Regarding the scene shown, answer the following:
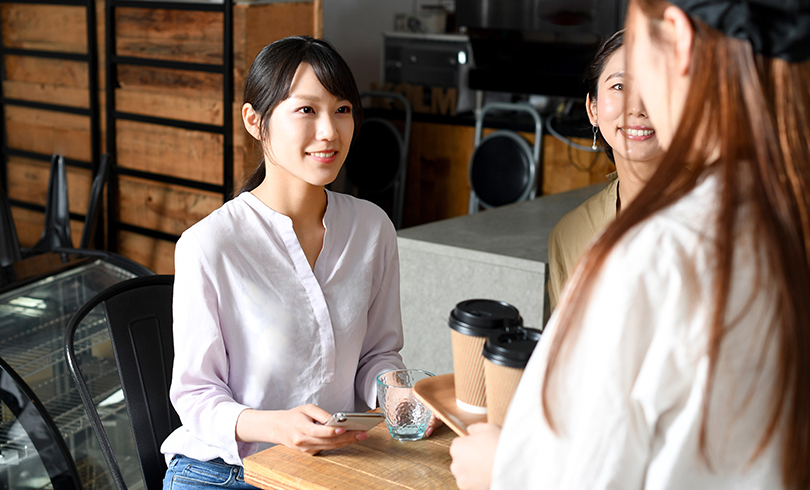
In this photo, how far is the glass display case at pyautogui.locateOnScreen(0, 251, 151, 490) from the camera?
1407 mm

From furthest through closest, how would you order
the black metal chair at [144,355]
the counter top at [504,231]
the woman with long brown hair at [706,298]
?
the counter top at [504,231]
the black metal chair at [144,355]
the woman with long brown hair at [706,298]

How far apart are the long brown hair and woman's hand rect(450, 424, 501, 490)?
16 centimetres

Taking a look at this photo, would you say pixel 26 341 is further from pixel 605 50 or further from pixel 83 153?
pixel 83 153

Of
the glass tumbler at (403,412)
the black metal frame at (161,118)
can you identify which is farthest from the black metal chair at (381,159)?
the glass tumbler at (403,412)

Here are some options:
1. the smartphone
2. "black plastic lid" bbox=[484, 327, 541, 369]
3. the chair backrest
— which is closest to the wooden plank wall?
the chair backrest

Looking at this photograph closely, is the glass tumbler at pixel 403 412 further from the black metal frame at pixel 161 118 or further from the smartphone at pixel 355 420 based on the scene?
the black metal frame at pixel 161 118

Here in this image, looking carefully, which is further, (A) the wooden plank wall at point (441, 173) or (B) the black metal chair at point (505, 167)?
(A) the wooden plank wall at point (441, 173)

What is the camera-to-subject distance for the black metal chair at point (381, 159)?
4586 millimetres

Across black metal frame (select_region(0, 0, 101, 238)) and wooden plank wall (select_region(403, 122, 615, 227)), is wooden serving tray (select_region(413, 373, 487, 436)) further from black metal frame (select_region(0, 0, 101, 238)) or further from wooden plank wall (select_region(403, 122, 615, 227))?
wooden plank wall (select_region(403, 122, 615, 227))

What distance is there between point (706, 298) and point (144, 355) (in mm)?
1054

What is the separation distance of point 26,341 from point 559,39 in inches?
131

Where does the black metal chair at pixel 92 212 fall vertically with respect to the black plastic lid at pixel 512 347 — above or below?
below

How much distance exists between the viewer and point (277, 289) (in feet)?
4.16

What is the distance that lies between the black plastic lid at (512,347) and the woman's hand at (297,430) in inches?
11.6
